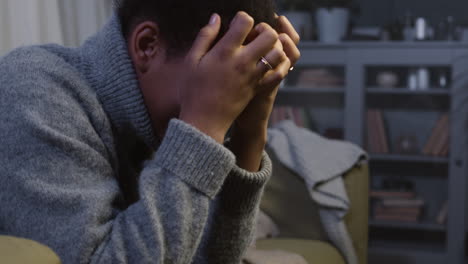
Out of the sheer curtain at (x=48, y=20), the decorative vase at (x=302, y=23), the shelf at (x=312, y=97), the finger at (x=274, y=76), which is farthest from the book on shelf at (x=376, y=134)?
the finger at (x=274, y=76)

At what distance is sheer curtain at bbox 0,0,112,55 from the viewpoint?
5.74ft

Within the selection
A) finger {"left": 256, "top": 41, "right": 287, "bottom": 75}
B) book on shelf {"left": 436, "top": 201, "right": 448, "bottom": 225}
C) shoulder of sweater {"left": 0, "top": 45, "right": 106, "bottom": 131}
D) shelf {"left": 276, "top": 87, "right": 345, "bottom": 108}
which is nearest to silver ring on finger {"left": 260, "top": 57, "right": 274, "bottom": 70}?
finger {"left": 256, "top": 41, "right": 287, "bottom": 75}

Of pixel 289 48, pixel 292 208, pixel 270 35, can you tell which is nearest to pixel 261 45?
pixel 270 35

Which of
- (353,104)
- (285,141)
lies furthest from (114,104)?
(353,104)

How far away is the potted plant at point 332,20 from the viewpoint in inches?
131

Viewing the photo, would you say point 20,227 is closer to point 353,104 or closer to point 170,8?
point 170,8

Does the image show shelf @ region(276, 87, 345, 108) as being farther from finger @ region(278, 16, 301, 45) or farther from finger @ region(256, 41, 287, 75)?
finger @ region(256, 41, 287, 75)

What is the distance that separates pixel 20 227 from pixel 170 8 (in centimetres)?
33

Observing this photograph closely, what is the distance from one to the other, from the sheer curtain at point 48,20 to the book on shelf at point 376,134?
1.61 meters

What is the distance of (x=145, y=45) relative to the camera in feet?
2.49

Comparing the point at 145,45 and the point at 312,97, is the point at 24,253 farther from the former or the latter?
the point at 312,97

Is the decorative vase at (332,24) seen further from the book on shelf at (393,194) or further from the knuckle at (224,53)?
the knuckle at (224,53)

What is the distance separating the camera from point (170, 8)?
74cm

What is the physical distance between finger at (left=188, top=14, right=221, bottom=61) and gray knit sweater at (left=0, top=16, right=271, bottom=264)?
9cm
